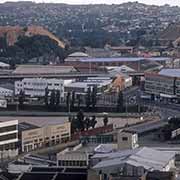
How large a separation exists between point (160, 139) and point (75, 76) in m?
8.94

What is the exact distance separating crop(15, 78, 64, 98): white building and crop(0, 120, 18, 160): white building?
21.8 feet

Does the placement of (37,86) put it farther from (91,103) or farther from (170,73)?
(170,73)

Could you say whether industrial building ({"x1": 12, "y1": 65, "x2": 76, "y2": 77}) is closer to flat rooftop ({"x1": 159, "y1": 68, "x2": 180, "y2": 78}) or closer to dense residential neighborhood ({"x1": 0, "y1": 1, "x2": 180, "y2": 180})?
dense residential neighborhood ({"x1": 0, "y1": 1, "x2": 180, "y2": 180})

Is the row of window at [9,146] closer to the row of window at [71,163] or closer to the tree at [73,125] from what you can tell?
the tree at [73,125]

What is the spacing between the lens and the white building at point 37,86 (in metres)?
19.8

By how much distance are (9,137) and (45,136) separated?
779mm

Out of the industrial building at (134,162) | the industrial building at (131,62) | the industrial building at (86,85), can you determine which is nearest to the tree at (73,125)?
the industrial building at (134,162)

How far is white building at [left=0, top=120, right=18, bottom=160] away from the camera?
12.8m

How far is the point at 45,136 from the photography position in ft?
44.5

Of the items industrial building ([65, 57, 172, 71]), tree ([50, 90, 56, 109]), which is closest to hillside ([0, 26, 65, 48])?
industrial building ([65, 57, 172, 71])

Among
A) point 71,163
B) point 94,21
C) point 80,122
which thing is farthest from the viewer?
point 94,21

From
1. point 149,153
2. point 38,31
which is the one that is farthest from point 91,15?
point 149,153

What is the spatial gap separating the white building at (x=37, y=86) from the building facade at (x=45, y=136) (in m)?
5.76

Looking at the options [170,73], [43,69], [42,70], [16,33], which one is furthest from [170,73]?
[16,33]
